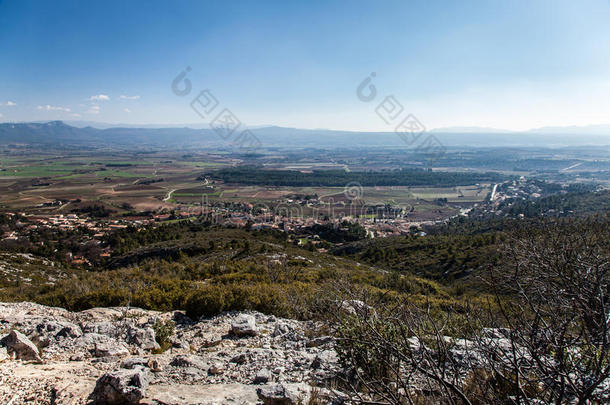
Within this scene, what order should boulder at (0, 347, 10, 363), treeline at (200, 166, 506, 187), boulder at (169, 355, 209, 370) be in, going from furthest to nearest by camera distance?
treeline at (200, 166, 506, 187), boulder at (169, 355, 209, 370), boulder at (0, 347, 10, 363)

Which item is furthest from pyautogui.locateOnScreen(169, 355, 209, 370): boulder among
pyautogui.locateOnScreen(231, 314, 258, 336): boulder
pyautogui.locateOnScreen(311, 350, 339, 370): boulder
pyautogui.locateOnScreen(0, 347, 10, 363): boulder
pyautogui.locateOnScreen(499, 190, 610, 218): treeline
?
pyautogui.locateOnScreen(499, 190, 610, 218): treeline

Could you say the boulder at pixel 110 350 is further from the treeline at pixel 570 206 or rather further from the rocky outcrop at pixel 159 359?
the treeline at pixel 570 206

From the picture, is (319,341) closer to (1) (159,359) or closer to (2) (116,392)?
(1) (159,359)

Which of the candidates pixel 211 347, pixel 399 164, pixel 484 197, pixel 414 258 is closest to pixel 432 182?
pixel 484 197

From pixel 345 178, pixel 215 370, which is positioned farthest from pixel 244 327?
pixel 345 178

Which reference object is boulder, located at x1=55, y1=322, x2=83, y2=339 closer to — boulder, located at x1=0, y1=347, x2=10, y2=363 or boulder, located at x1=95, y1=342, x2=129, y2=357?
boulder, located at x1=95, y1=342, x2=129, y2=357
